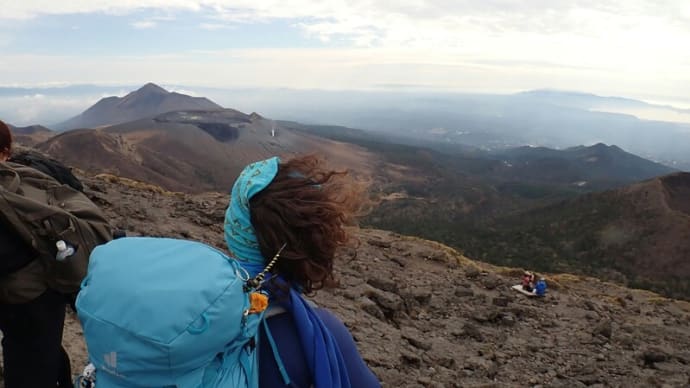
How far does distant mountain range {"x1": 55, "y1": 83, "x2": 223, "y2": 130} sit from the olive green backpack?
158 metres

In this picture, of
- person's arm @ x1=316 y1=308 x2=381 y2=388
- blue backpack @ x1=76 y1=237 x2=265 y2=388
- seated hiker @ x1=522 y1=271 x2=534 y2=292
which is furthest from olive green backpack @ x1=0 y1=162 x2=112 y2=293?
seated hiker @ x1=522 y1=271 x2=534 y2=292

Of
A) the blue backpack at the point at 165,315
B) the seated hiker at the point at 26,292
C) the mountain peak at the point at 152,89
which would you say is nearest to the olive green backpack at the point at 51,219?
the seated hiker at the point at 26,292

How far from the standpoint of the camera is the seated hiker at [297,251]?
1694mm

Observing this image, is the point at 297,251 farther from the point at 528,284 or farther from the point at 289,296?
the point at 528,284

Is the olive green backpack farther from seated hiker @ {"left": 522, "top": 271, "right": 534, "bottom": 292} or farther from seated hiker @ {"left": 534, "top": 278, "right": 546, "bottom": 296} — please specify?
seated hiker @ {"left": 522, "top": 271, "right": 534, "bottom": 292}

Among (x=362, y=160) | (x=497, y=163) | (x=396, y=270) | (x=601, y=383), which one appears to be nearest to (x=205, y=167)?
(x=362, y=160)

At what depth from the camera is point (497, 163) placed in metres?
140

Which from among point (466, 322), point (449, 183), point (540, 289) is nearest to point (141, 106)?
point (449, 183)

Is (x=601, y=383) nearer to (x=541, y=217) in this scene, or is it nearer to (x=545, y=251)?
(x=545, y=251)

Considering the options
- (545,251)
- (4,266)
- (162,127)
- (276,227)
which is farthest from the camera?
(162,127)

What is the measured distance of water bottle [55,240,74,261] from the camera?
2.74 metres

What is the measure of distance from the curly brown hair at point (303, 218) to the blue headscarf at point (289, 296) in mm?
32

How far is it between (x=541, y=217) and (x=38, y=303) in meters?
47.6

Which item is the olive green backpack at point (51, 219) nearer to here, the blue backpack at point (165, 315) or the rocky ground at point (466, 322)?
the blue backpack at point (165, 315)
